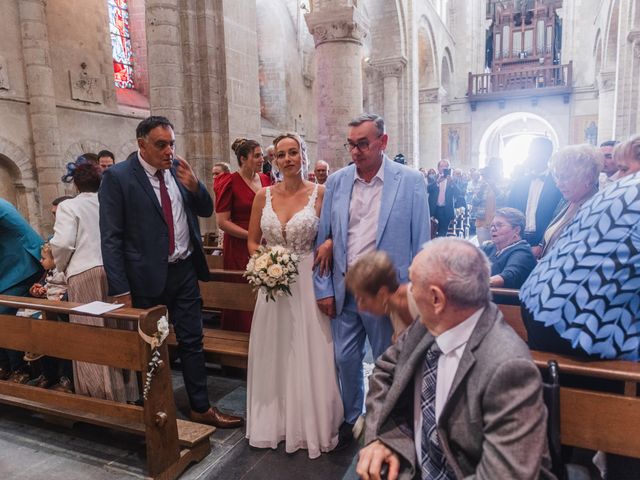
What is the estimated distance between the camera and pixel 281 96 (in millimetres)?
16859

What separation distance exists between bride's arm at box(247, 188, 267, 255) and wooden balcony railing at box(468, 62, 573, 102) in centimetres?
2309

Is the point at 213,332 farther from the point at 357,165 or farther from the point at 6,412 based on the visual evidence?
the point at 357,165

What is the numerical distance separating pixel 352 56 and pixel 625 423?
7547 mm

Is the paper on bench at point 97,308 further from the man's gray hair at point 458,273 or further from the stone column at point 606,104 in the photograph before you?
the stone column at point 606,104

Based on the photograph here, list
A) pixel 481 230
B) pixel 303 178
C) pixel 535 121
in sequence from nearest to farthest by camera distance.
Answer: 1. pixel 303 178
2. pixel 481 230
3. pixel 535 121

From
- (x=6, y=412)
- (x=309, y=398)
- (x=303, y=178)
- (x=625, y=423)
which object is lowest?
(x=6, y=412)

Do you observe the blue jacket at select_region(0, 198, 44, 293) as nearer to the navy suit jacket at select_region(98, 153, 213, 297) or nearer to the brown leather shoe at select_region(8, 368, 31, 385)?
the brown leather shoe at select_region(8, 368, 31, 385)

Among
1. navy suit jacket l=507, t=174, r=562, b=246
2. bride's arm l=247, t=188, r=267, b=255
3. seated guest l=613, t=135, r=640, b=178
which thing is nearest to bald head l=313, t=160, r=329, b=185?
navy suit jacket l=507, t=174, r=562, b=246

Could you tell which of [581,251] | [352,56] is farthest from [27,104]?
[581,251]

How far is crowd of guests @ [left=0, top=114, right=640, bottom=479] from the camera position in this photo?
147 cm

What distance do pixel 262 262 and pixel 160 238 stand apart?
69 centimetres

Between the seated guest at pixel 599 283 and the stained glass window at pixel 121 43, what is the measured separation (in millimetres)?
13104

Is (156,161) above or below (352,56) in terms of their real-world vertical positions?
below

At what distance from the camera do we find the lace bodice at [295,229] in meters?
2.84
